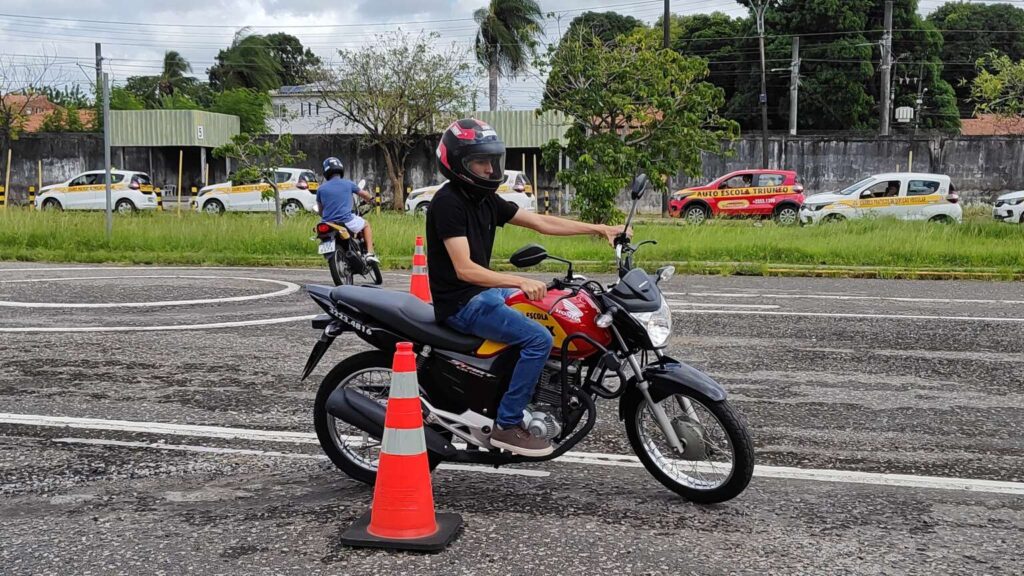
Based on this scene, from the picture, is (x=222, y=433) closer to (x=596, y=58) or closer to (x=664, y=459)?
(x=664, y=459)

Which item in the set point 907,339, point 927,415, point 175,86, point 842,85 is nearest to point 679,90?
point 907,339

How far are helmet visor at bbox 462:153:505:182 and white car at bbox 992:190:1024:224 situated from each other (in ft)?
85.1

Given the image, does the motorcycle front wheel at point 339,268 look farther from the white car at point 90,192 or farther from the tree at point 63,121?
the tree at point 63,121

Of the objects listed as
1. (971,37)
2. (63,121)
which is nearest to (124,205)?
(63,121)

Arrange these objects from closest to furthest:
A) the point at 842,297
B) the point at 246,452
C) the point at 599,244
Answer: the point at 246,452 < the point at 842,297 < the point at 599,244

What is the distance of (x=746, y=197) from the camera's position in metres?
30.9

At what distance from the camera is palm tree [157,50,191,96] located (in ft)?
261

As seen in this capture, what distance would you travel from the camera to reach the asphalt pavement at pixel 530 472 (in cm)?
410

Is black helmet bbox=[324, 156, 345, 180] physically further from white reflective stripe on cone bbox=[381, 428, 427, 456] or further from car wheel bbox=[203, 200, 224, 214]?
car wheel bbox=[203, 200, 224, 214]

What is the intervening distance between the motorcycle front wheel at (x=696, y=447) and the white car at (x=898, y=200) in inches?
890

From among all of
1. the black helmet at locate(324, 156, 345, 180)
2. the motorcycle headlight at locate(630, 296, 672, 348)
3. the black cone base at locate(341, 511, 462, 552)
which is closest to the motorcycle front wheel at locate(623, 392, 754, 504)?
the motorcycle headlight at locate(630, 296, 672, 348)

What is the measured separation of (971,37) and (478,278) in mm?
73030

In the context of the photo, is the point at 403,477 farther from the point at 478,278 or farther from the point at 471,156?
the point at 471,156

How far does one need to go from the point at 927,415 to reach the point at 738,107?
177ft
